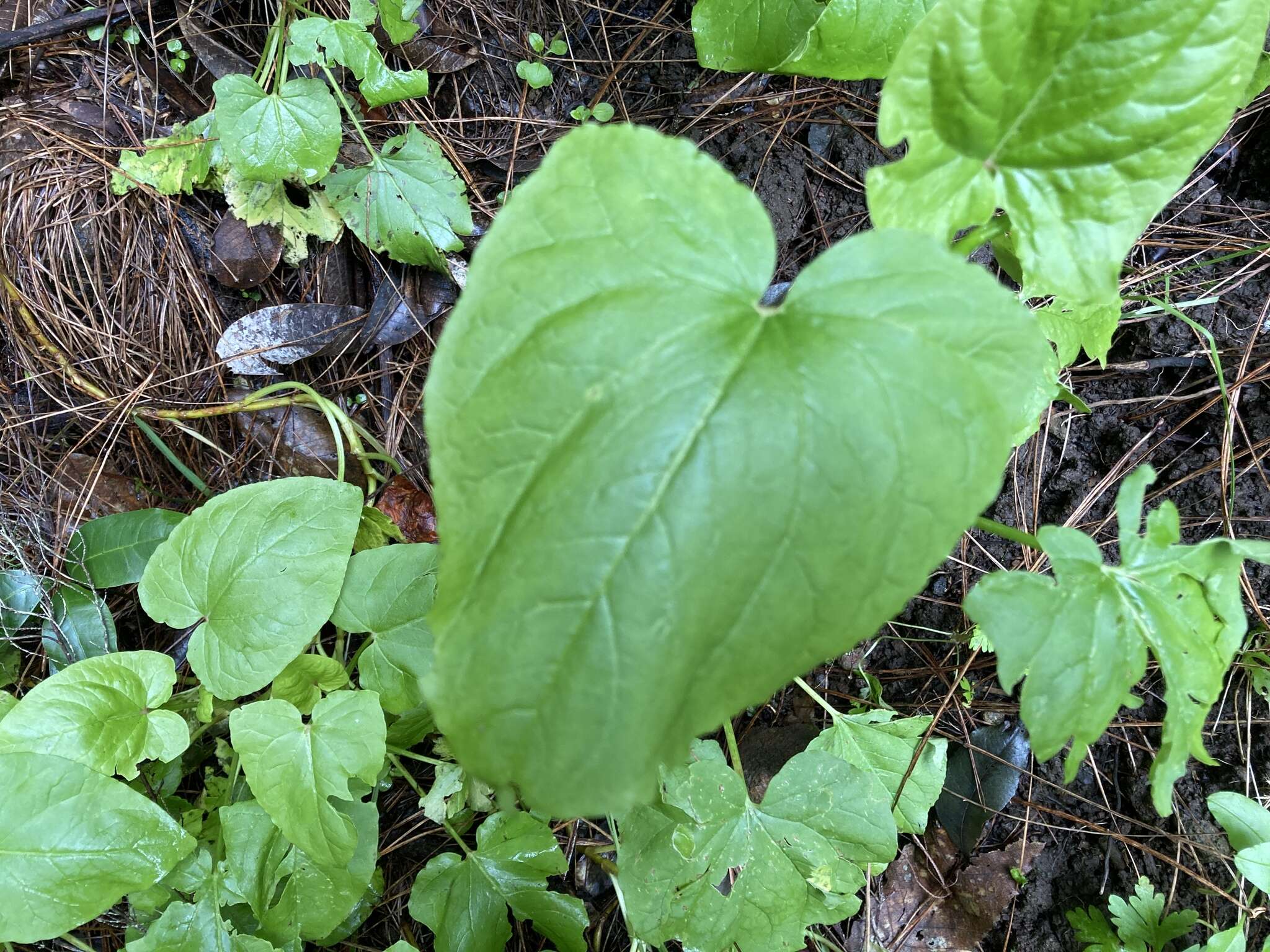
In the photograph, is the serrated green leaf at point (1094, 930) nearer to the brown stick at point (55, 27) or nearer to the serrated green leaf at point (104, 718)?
the serrated green leaf at point (104, 718)

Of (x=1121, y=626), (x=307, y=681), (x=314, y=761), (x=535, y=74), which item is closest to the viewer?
(x=1121, y=626)

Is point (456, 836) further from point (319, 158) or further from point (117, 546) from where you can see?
point (319, 158)

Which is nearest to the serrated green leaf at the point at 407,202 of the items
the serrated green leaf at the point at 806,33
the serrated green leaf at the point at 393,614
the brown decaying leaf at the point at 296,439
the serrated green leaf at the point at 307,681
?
the brown decaying leaf at the point at 296,439

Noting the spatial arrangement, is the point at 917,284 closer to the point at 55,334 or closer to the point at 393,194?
the point at 393,194

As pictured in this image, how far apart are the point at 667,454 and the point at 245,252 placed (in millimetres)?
1786

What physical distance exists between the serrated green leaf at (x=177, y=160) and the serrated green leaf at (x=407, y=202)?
1.06 feet

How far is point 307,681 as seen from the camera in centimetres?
169

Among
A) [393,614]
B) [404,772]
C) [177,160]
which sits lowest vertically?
[404,772]

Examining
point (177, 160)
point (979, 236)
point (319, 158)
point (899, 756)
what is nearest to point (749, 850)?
point (899, 756)

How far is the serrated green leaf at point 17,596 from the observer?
195 centimetres

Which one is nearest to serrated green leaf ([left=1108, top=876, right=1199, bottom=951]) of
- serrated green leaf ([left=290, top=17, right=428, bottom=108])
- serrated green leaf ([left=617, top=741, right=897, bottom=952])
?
serrated green leaf ([left=617, top=741, right=897, bottom=952])

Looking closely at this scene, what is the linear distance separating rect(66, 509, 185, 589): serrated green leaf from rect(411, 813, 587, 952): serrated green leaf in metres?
1.07

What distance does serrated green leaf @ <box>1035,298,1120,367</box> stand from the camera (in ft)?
5.67

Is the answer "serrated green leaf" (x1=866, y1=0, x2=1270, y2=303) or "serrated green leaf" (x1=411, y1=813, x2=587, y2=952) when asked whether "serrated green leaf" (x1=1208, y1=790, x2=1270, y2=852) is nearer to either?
"serrated green leaf" (x1=866, y1=0, x2=1270, y2=303)
